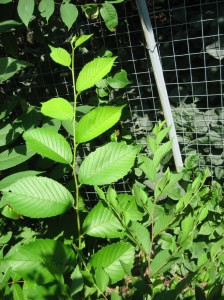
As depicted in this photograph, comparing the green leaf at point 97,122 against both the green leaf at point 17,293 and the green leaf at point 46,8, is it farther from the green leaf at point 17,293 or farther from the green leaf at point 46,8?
the green leaf at point 46,8

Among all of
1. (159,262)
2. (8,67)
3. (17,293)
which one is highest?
(8,67)

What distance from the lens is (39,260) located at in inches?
35.0

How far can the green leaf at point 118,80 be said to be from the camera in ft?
7.91

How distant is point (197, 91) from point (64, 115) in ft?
6.77

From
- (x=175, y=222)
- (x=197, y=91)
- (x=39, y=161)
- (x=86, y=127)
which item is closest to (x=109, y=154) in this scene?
(x=86, y=127)

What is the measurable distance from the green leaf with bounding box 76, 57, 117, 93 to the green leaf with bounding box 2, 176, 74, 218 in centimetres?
33

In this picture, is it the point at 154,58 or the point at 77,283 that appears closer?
the point at 77,283

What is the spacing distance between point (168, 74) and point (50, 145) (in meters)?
2.07

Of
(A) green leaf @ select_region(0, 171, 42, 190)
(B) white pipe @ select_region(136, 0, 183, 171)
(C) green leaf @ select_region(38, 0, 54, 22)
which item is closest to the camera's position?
(A) green leaf @ select_region(0, 171, 42, 190)

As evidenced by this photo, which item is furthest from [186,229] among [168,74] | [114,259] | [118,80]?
[168,74]

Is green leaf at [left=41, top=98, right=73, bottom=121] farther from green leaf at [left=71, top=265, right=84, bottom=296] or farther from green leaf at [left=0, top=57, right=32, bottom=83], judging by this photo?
green leaf at [left=0, top=57, right=32, bottom=83]

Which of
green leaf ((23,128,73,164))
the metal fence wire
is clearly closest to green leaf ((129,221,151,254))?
green leaf ((23,128,73,164))

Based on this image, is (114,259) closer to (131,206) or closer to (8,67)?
(131,206)

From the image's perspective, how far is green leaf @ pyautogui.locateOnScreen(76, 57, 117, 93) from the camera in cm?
104
